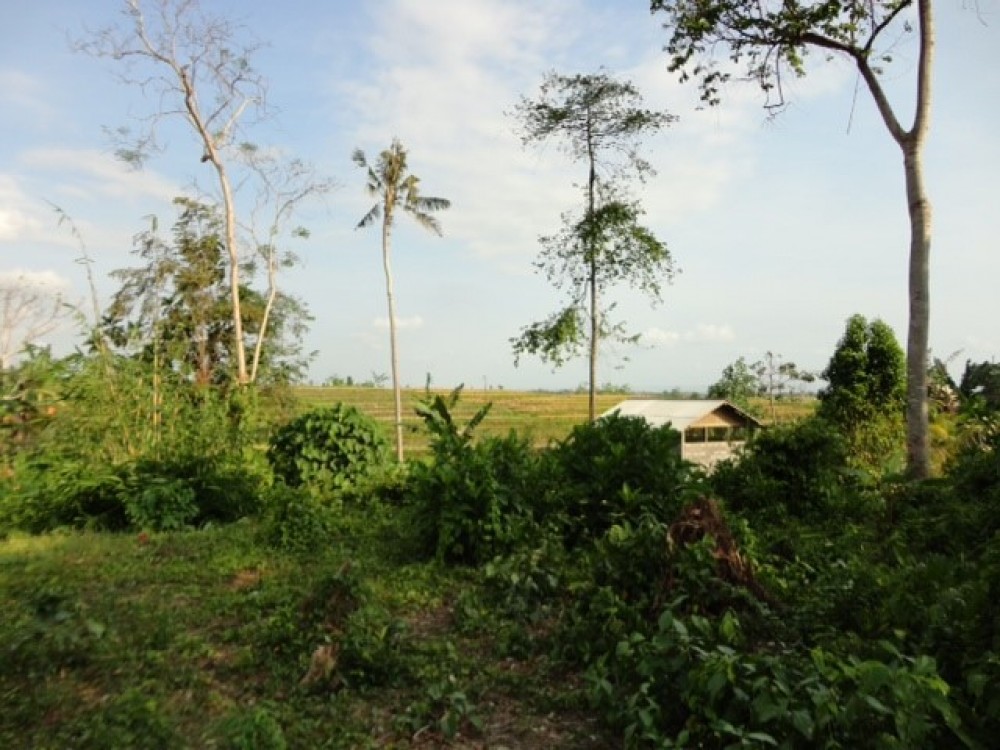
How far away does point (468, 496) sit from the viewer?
5137 mm

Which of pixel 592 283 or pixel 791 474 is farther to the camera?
pixel 592 283

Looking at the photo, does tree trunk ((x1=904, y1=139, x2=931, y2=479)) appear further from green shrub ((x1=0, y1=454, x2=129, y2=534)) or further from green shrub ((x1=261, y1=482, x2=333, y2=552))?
green shrub ((x1=0, y1=454, x2=129, y2=534))

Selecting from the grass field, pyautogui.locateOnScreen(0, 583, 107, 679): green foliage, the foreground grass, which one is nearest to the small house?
the grass field

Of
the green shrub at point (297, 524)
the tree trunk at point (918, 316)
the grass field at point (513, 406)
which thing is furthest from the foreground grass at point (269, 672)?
the grass field at point (513, 406)

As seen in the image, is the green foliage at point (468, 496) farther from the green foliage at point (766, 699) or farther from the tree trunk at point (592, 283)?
the tree trunk at point (592, 283)

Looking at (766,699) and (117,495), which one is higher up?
(766,699)

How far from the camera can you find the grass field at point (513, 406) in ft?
73.3

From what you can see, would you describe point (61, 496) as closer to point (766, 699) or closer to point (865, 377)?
point (766, 699)

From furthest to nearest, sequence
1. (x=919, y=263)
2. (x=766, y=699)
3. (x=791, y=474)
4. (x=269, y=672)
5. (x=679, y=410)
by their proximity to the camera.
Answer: (x=679, y=410) < (x=919, y=263) < (x=791, y=474) < (x=269, y=672) < (x=766, y=699)

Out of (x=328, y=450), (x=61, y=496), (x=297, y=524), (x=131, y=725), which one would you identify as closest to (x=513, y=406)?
(x=328, y=450)

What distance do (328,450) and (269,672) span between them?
206 inches

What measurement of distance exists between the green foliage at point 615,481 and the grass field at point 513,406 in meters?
14.7

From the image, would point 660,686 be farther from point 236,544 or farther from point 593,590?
point 236,544

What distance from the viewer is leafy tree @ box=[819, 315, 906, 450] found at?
12602 millimetres
